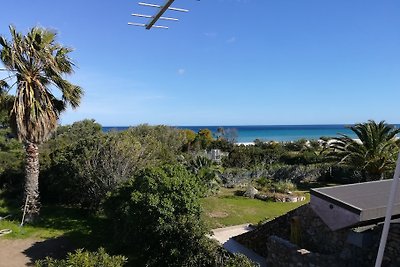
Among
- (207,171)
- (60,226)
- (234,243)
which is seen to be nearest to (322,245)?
(234,243)

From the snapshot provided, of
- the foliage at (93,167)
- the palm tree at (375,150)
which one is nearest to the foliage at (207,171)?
the foliage at (93,167)

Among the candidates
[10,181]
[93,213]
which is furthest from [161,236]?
[10,181]

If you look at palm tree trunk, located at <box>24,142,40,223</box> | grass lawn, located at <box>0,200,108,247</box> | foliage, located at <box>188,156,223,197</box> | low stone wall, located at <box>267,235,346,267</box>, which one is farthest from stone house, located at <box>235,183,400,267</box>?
palm tree trunk, located at <box>24,142,40,223</box>

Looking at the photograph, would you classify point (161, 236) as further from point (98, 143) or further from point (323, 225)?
point (98, 143)

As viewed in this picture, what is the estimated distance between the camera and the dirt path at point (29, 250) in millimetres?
12387

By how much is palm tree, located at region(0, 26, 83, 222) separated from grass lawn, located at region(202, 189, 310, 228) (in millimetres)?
8447

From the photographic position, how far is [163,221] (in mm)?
10539

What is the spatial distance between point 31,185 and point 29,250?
4436 millimetres

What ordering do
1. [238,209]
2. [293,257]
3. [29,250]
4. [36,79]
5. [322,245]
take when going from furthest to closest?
[238,209], [36,79], [29,250], [322,245], [293,257]

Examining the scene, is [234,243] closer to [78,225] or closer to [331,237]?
[331,237]

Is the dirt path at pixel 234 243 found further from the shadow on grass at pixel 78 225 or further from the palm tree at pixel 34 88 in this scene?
the palm tree at pixel 34 88

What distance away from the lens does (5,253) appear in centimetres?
1304

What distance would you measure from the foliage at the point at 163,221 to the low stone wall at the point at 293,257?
5.93 feet

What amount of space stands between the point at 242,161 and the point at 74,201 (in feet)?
63.0
